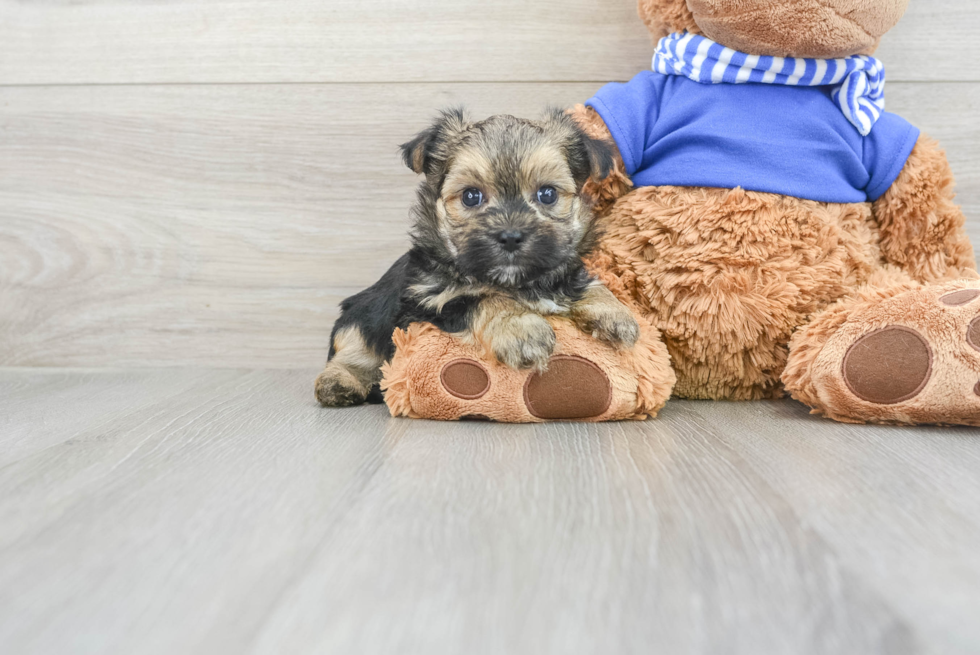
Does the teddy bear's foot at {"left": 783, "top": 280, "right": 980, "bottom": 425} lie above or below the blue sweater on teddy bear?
below

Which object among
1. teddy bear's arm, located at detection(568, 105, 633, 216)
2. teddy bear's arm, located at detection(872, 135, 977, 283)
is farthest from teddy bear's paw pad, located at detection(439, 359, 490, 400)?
teddy bear's arm, located at detection(872, 135, 977, 283)

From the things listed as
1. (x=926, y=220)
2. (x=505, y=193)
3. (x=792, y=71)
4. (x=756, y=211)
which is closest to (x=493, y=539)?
(x=505, y=193)

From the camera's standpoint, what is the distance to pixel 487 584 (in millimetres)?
917

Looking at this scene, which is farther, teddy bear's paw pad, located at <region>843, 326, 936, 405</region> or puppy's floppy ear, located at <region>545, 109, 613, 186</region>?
puppy's floppy ear, located at <region>545, 109, 613, 186</region>

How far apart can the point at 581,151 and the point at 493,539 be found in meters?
1.11

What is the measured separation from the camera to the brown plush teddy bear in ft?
5.81

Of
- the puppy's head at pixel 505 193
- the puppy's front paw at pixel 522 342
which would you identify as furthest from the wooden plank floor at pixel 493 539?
the puppy's head at pixel 505 193

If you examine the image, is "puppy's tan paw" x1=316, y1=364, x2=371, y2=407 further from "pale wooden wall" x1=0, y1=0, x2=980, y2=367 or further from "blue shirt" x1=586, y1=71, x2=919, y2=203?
"blue shirt" x1=586, y1=71, x2=919, y2=203

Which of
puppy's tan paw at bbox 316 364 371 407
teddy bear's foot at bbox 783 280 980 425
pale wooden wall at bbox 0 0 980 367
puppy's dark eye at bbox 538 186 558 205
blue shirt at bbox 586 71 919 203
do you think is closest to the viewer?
teddy bear's foot at bbox 783 280 980 425

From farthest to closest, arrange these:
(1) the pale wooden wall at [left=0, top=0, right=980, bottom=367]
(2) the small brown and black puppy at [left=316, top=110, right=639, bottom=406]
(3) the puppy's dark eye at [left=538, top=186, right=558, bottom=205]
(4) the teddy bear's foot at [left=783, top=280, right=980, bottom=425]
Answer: (1) the pale wooden wall at [left=0, top=0, right=980, bottom=367], (3) the puppy's dark eye at [left=538, top=186, right=558, bottom=205], (2) the small brown and black puppy at [left=316, top=110, right=639, bottom=406], (4) the teddy bear's foot at [left=783, top=280, right=980, bottom=425]

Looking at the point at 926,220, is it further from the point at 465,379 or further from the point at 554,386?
the point at 465,379

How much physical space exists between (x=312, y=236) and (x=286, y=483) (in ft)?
4.48

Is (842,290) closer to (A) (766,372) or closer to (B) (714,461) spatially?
(A) (766,372)

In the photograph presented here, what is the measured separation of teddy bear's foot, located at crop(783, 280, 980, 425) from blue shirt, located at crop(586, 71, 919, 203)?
0.39 metres
